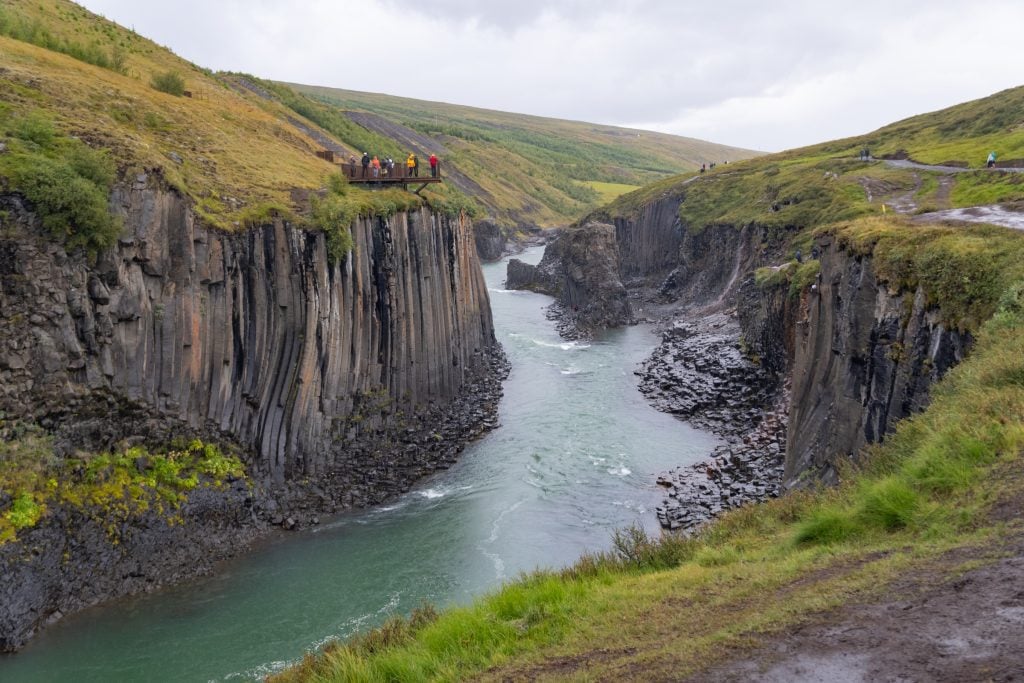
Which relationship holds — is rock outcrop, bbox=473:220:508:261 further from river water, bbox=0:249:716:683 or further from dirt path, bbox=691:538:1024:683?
dirt path, bbox=691:538:1024:683

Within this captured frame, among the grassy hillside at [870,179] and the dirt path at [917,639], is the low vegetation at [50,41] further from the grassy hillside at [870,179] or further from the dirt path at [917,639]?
the dirt path at [917,639]

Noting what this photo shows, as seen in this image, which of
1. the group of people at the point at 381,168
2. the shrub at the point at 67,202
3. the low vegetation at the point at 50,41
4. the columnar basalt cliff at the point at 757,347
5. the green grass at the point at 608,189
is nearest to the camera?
the columnar basalt cliff at the point at 757,347

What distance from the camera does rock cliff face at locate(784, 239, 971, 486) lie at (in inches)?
691

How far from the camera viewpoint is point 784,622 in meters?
8.12

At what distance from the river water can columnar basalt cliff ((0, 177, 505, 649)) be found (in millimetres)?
1073

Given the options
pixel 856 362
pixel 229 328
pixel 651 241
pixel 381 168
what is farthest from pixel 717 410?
pixel 651 241

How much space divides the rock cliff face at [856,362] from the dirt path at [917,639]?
32.5 feet

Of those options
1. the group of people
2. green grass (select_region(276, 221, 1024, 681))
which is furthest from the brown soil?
the group of people

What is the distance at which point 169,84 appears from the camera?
124ft

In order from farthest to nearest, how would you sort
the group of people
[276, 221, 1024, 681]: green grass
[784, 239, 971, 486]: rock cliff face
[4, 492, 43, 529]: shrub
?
the group of people → [4, 492, 43, 529]: shrub → [784, 239, 971, 486]: rock cliff face → [276, 221, 1024, 681]: green grass

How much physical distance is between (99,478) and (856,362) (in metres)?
23.0

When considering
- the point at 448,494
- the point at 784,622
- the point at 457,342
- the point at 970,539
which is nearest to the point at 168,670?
the point at 448,494

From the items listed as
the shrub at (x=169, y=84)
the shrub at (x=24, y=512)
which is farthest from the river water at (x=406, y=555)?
the shrub at (x=169, y=84)

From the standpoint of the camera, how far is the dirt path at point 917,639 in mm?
6625
